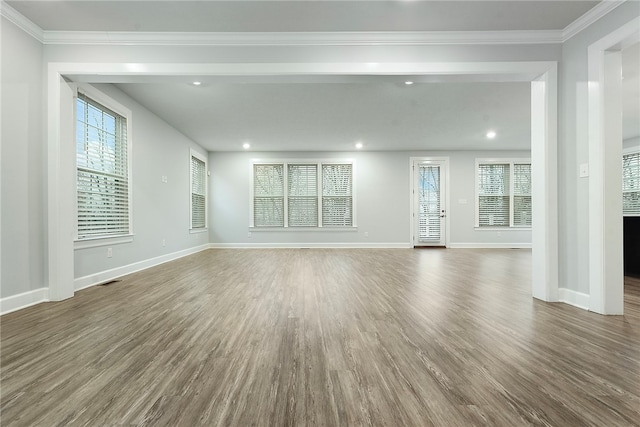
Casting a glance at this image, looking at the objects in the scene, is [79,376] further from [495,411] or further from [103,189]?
[103,189]

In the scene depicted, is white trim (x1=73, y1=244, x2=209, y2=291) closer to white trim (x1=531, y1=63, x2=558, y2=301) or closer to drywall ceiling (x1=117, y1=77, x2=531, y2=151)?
drywall ceiling (x1=117, y1=77, x2=531, y2=151)

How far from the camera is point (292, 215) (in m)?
7.62

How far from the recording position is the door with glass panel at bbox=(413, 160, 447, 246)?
759 centimetres

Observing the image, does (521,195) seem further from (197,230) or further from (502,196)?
(197,230)

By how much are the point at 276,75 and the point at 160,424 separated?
108 inches

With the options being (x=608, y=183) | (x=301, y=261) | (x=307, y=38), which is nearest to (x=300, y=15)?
(x=307, y=38)

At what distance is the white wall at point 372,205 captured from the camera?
7.51 m

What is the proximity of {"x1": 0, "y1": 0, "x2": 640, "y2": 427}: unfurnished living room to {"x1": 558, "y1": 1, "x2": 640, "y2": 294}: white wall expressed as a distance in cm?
2

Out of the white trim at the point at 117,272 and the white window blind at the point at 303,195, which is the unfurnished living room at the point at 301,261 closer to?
the white trim at the point at 117,272

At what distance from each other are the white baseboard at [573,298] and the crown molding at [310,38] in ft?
7.98

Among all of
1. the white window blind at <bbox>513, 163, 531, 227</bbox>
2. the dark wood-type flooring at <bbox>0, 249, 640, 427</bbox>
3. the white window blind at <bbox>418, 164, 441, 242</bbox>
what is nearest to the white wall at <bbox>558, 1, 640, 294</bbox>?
the dark wood-type flooring at <bbox>0, 249, 640, 427</bbox>

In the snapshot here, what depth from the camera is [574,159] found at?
2.54 metres

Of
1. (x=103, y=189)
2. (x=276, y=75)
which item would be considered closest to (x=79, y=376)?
(x=276, y=75)

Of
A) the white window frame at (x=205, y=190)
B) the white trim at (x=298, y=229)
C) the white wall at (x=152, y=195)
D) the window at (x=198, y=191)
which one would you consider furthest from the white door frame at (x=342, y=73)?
the white trim at (x=298, y=229)
